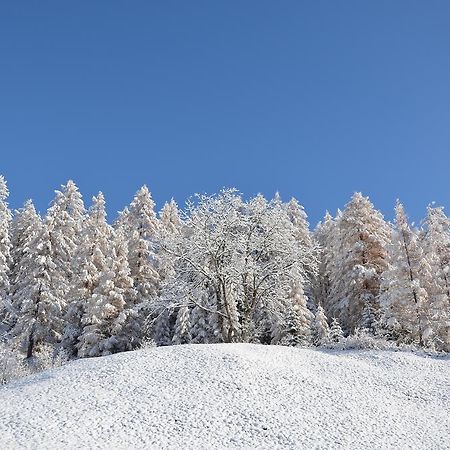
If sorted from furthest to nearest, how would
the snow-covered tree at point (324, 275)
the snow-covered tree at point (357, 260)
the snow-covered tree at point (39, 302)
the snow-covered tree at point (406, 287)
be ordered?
the snow-covered tree at point (324, 275)
the snow-covered tree at point (39, 302)
the snow-covered tree at point (357, 260)
the snow-covered tree at point (406, 287)

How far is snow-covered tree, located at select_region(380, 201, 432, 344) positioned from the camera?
3095 cm

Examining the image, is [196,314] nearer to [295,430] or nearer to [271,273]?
[271,273]

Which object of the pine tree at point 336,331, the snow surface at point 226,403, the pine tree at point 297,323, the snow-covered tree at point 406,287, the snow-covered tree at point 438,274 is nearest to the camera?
the snow surface at point 226,403

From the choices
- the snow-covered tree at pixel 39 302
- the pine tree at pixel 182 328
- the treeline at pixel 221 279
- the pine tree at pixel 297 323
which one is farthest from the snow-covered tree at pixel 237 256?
the snow-covered tree at pixel 39 302

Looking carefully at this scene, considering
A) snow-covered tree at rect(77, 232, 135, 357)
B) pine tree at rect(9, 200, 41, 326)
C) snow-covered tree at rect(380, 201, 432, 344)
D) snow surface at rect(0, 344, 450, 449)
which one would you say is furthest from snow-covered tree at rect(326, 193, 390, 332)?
pine tree at rect(9, 200, 41, 326)

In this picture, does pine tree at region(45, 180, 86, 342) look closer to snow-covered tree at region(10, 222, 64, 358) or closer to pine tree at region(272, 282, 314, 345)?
snow-covered tree at region(10, 222, 64, 358)

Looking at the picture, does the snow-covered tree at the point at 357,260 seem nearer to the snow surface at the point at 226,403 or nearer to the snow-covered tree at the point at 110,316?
the snow-covered tree at the point at 110,316

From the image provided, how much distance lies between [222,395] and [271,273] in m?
13.6

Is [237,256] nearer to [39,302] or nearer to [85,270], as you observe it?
[85,270]

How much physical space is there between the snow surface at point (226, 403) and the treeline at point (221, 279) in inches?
307

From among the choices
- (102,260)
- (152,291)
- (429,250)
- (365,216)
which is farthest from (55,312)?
(429,250)

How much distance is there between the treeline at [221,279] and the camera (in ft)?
90.2

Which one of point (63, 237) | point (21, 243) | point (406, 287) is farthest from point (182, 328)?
point (21, 243)

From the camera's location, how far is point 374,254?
40.3 meters
